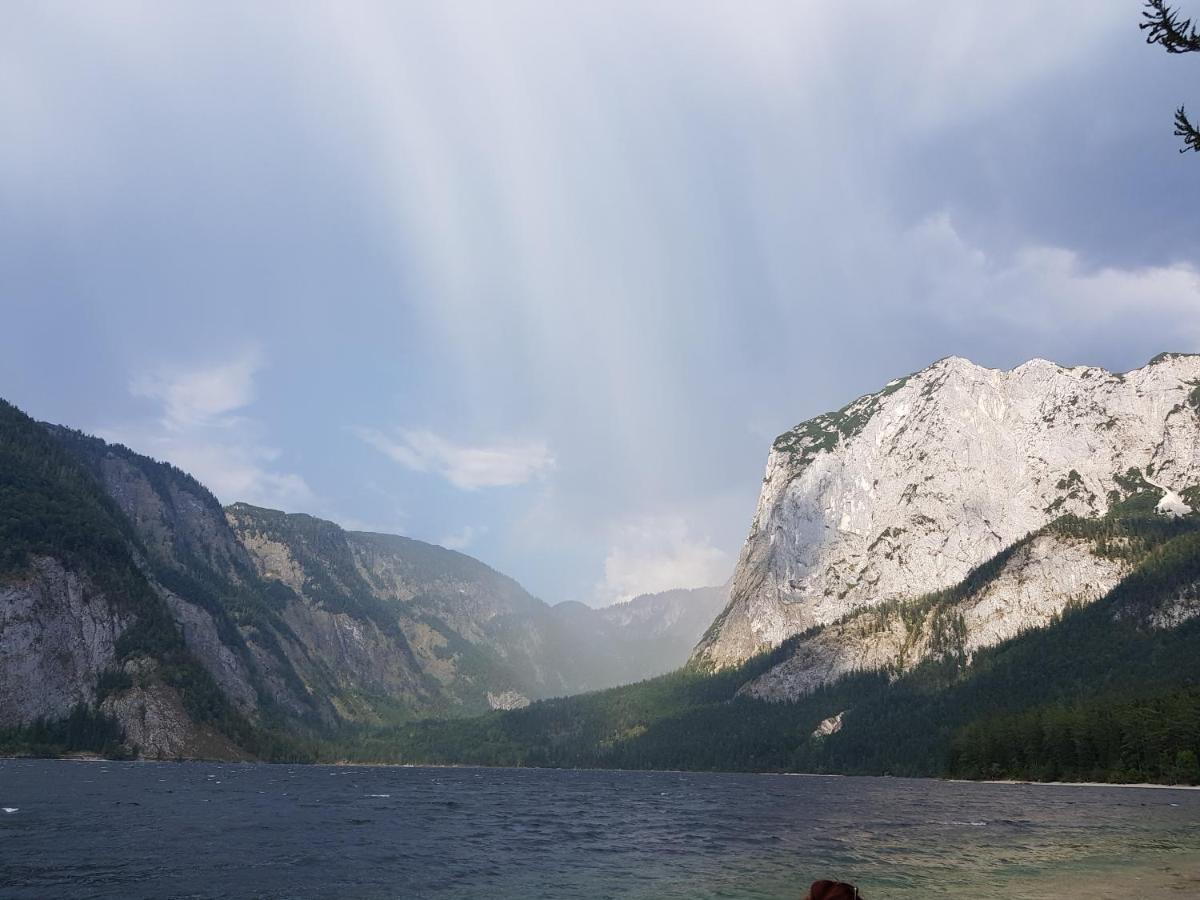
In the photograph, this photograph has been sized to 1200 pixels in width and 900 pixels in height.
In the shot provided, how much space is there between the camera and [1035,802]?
128 meters

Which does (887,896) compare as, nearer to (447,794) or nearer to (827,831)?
(827,831)

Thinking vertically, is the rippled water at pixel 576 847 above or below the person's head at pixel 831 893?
below

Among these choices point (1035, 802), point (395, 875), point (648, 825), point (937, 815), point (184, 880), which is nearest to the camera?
point (184, 880)

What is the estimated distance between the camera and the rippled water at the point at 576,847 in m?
51.8

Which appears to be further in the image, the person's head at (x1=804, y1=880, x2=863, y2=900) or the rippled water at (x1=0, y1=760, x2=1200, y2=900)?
the rippled water at (x1=0, y1=760, x2=1200, y2=900)

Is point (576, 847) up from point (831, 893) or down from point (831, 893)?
down

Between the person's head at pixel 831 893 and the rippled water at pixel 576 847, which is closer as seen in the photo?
the person's head at pixel 831 893

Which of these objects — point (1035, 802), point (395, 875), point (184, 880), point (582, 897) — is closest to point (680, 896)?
point (582, 897)

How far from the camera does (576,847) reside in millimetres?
75438

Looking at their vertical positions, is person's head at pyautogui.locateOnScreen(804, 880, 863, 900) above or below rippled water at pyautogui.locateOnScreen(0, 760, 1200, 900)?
above

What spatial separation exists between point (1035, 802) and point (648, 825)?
217 ft

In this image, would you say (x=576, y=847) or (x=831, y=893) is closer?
(x=831, y=893)

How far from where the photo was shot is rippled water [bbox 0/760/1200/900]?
170ft

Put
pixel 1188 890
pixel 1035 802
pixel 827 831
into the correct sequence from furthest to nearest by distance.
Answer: pixel 1035 802, pixel 827 831, pixel 1188 890
